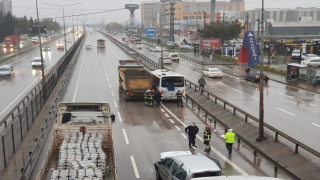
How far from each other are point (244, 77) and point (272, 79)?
322 cm

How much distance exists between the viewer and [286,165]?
15125mm

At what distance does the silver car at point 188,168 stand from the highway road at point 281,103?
7840mm

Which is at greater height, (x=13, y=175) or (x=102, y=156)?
(x=102, y=156)

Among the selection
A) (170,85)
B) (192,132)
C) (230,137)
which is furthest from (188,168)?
(170,85)

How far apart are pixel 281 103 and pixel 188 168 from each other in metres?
19.0

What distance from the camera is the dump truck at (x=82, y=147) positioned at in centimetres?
980

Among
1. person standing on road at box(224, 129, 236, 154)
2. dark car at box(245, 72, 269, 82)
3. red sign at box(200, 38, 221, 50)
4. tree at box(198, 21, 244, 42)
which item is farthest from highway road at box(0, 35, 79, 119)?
tree at box(198, 21, 244, 42)

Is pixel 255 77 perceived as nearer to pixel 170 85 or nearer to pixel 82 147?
pixel 170 85

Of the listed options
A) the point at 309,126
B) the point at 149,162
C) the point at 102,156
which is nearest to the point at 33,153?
the point at 149,162

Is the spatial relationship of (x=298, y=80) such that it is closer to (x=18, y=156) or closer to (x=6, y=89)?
(x=6, y=89)

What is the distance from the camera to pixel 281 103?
Answer: 2852 cm

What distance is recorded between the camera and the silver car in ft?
36.0

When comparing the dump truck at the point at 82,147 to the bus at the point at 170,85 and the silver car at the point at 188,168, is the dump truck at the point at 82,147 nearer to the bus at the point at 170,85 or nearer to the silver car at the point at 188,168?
the silver car at the point at 188,168

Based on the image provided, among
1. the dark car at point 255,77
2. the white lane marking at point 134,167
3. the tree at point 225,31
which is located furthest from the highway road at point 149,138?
the tree at point 225,31
